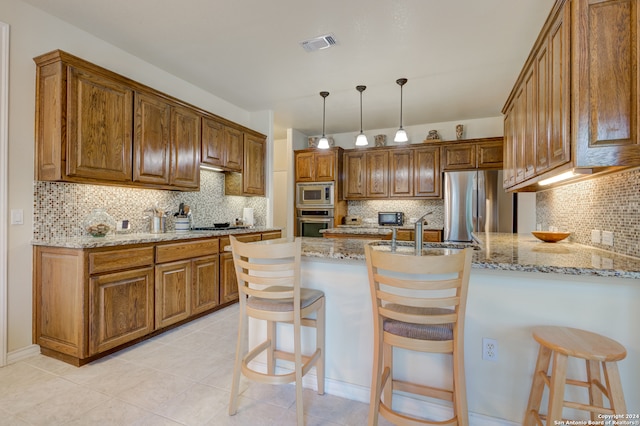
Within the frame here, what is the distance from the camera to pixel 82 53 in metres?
2.79

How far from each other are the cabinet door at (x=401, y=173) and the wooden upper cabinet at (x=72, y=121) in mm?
4141

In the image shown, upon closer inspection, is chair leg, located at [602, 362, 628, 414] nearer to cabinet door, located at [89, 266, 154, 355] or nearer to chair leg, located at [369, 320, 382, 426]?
chair leg, located at [369, 320, 382, 426]

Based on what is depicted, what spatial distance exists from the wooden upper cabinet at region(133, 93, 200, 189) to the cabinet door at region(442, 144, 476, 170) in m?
3.79

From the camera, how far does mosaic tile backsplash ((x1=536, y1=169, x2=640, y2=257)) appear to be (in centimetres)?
175

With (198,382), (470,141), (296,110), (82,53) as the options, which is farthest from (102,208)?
(470,141)

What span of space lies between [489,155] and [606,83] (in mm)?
3761

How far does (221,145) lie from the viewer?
4.06 metres

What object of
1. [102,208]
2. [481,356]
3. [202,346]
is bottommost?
[202,346]

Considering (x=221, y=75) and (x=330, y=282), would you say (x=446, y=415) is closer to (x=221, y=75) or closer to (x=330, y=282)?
(x=330, y=282)

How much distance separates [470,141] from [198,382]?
16.0 ft

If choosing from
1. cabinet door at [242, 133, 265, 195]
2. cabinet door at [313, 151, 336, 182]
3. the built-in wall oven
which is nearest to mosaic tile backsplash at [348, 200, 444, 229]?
the built-in wall oven

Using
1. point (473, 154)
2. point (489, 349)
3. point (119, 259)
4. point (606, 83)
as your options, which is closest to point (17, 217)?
point (119, 259)

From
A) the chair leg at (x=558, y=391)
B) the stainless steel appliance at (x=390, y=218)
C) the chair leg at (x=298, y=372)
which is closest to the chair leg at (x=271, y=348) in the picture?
the chair leg at (x=298, y=372)

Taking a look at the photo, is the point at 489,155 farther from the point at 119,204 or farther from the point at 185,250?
the point at 119,204
